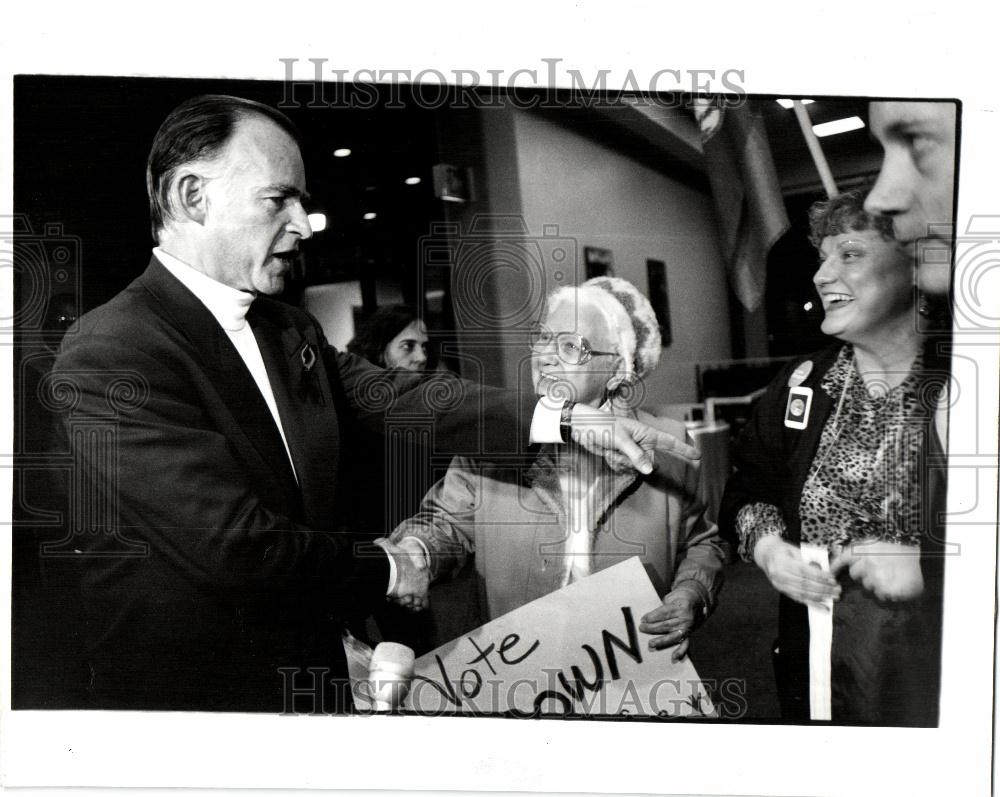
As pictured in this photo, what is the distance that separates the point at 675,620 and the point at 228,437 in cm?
103

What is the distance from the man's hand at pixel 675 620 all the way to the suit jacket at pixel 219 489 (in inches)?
18.7

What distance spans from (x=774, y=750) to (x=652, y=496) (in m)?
0.62

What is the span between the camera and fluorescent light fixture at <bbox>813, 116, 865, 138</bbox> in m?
1.89

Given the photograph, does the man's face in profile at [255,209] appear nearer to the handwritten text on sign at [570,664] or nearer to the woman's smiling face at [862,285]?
the handwritten text on sign at [570,664]

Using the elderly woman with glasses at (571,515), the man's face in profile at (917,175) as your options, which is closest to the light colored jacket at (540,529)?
the elderly woman with glasses at (571,515)

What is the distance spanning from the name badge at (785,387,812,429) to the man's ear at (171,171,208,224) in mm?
1302

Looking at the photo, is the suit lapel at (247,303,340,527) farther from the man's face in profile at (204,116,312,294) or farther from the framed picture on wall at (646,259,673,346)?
the framed picture on wall at (646,259,673,346)

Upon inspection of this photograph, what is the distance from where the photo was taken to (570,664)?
6.37 feet

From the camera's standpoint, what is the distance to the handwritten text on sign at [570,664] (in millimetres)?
1926

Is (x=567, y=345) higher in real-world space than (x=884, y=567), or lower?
higher

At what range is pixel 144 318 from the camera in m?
1.87

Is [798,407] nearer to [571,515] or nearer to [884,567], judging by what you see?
[884,567]

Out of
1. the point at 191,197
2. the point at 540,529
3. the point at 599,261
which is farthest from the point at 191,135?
the point at 540,529

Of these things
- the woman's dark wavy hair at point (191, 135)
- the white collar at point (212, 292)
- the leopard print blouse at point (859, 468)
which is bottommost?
the leopard print blouse at point (859, 468)
